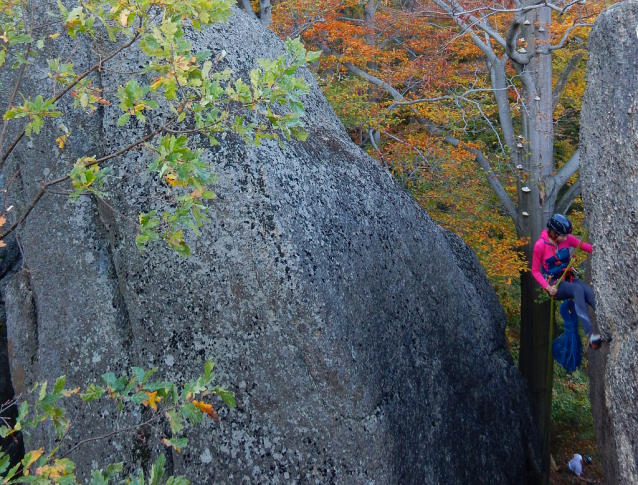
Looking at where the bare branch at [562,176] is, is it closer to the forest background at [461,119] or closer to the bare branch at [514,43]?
the forest background at [461,119]

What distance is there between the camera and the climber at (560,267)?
603 cm

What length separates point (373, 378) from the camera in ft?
14.9

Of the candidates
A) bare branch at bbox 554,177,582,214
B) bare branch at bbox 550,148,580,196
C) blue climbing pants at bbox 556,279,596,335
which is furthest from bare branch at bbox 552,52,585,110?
blue climbing pants at bbox 556,279,596,335

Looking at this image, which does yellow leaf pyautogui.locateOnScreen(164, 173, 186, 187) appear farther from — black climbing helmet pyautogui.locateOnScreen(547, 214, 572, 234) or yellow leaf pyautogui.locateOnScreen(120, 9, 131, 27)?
black climbing helmet pyautogui.locateOnScreen(547, 214, 572, 234)

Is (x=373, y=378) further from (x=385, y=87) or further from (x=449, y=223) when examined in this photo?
(x=385, y=87)

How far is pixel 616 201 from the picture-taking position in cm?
404

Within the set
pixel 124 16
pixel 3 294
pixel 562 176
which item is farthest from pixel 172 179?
pixel 562 176

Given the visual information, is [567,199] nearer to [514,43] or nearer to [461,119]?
[461,119]

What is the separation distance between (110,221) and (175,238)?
222cm

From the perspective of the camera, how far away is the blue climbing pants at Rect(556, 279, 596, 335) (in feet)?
19.6

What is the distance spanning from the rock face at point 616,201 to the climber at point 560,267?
147 cm

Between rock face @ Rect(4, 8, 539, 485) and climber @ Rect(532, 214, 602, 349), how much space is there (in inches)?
63.8

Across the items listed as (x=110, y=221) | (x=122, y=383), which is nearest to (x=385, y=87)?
(x=110, y=221)

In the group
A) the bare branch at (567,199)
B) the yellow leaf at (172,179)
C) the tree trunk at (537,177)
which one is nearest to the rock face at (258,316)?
the yellow leaf at (172,179)
